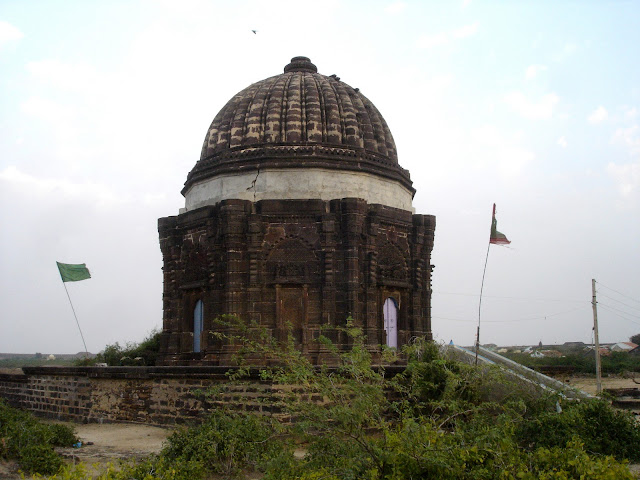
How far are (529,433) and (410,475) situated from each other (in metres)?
4.33

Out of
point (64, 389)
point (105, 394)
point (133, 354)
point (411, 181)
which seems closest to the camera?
point (105, 394)

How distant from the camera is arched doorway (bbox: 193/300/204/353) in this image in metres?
15.7

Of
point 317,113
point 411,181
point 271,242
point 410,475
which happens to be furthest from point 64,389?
point 410,475

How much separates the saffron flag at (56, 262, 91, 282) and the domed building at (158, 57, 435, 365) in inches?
124

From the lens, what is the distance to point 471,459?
20.0 feet

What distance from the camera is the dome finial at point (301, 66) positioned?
18188mm

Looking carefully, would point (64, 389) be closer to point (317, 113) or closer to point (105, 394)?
point (105, 394)

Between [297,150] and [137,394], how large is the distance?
6605 mm

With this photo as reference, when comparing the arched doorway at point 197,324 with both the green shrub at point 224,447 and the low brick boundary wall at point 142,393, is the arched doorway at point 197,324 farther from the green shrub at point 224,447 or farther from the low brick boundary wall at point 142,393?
the green shrub at point 224,447

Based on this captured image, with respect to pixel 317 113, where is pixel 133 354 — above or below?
below

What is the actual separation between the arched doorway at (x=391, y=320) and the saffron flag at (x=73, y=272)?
28.4 ft

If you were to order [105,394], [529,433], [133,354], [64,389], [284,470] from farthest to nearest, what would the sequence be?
[133,354] → [64,389] → [105,394] → [529,433] → [284,470]

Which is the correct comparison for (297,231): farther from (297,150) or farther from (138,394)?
(138,394)

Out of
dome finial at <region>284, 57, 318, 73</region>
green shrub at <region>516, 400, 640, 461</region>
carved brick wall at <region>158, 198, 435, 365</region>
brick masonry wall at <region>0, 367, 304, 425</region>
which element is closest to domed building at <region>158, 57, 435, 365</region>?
carved brick wall at <region>158, 198, 435, 365</region>
